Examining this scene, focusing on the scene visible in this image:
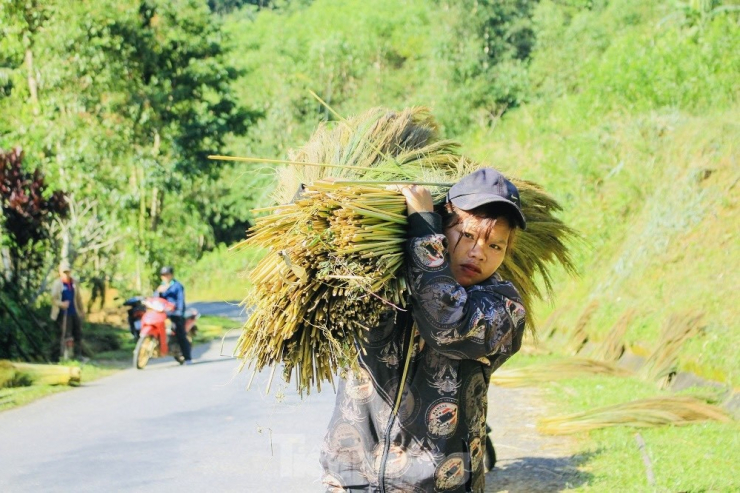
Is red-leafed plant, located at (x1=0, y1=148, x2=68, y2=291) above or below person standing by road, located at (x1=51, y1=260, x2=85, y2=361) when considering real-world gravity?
above

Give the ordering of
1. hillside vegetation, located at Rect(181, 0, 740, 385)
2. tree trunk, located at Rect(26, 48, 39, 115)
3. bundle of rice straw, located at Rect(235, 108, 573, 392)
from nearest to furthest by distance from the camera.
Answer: bundle of rice straw, located at Rect(235, 108, 573, 392) < hillside vegetation, located at Rect(181, 0, 740, 385) < tree trunk, located at Rect(26, 48, 39, 115)

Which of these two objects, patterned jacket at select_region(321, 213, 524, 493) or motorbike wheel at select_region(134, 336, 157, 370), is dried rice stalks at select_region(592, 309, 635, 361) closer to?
motorbike wheel at select_region(134, 336, 157, 370)

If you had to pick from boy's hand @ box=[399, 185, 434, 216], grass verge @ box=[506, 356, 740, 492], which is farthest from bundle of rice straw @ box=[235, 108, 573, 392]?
grass verge @ box=[506, 356, 740, 492]

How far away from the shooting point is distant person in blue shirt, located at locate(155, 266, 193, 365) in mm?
13703

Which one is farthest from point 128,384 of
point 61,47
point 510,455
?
point 61,47

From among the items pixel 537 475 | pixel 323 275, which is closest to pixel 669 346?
pixel 537 475

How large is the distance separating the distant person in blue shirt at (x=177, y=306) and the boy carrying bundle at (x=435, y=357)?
1106 centimetres

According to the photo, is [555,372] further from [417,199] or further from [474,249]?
[417,199]

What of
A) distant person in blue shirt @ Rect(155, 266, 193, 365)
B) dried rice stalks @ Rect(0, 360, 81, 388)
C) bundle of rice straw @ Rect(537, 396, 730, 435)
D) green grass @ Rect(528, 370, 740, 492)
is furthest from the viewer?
distant person in blue shirt @ Rect(155, 266, 193, 365)

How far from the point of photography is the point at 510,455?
22.0 feet

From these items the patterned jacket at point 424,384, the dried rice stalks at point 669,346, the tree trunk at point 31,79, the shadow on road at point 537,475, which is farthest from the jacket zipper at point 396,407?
the tree trunk at point 31,79

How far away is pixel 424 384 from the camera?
9.42 feet

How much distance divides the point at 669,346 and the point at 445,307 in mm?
6321

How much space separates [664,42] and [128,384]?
11039 mm
